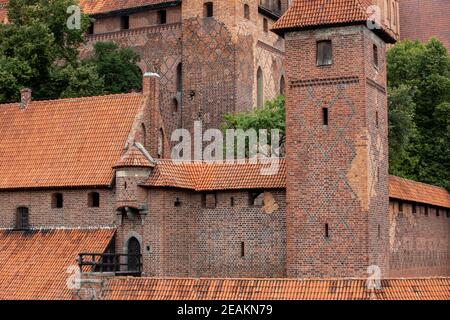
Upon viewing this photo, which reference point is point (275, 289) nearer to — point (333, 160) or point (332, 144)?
point (333, 160)

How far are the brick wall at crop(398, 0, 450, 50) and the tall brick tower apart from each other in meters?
34.6

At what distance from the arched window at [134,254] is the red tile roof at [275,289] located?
10.9ft

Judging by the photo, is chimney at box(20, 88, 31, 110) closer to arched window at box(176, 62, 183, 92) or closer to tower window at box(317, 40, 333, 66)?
arched window at box(176, 62, 183, 92)

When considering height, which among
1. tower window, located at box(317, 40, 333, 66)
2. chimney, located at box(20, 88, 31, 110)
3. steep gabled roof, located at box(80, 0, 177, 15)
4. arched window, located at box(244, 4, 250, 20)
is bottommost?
chimney, located at box(20, 88, 31, 110)

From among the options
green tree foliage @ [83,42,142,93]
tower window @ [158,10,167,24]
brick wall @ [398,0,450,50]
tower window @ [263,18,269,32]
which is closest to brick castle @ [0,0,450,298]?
green tree foliage @ [83,42,142,93]

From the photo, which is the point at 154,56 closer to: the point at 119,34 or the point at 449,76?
the point at 119,34

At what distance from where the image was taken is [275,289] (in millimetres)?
29406

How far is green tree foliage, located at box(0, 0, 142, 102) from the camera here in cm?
4569

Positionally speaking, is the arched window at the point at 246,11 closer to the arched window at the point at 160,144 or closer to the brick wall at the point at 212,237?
the arched window at the point at 160,144

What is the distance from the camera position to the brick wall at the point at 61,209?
36.0m

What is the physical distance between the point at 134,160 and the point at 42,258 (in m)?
4.45

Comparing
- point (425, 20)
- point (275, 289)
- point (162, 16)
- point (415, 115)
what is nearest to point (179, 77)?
point (162, 16)
